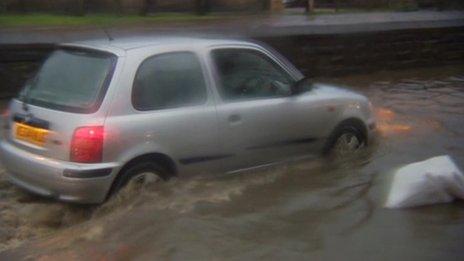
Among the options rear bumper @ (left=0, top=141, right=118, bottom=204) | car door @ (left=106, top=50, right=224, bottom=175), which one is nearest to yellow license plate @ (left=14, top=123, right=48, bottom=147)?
rear bumper @ (left=0, top=141, right=118, bottom=204)

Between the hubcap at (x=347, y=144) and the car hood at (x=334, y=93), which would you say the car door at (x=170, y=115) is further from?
the hubcap at (x=347, y=144)

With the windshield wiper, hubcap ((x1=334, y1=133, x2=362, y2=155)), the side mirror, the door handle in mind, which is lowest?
hubcap ((x1=334, y1=133, x2=362, y2=155))

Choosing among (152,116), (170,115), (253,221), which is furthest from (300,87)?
(253,221)

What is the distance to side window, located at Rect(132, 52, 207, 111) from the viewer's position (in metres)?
6.50

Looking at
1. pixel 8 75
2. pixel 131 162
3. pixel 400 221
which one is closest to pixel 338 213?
pixel 400 221

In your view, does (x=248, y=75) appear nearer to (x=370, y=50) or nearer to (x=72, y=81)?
(x=72, y=81)

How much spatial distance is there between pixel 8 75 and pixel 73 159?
20.1 feet

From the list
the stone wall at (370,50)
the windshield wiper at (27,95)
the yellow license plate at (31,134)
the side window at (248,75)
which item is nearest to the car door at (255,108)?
the side window at (248,75)

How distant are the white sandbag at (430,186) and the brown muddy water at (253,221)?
0.07 meters

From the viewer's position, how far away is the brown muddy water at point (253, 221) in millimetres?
5172

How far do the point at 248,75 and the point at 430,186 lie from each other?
2.35 m

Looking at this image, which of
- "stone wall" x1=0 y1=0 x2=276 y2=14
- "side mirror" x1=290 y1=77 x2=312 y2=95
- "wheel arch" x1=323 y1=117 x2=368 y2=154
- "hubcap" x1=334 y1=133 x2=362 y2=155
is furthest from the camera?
"stone wall" x1=0 y1=0 x2=276 y2=14

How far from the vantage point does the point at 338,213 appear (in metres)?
5.94

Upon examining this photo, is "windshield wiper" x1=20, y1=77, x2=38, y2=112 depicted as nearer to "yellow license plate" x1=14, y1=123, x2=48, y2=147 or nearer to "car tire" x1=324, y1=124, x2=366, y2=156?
"yellow license plate" x1=14, y1=123, x2=48, y2=147
